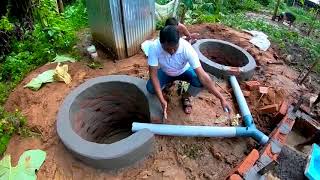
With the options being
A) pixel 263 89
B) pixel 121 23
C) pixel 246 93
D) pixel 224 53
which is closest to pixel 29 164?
pixel 121 23

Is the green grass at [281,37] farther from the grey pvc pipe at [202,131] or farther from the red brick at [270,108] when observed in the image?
the grey pvc pipe at [202,131]

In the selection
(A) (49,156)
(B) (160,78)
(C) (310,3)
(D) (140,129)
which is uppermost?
(B) (160,78)

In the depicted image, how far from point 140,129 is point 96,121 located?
1.25 m

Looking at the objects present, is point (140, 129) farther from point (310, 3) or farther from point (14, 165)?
point (310, 3)

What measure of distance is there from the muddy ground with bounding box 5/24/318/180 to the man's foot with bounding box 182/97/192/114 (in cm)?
7

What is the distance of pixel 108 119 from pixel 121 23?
1.66 metres

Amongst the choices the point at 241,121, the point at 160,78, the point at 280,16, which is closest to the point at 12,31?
the point at 160,78

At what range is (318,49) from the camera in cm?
668

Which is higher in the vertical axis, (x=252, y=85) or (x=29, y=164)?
(x=252, y=85)

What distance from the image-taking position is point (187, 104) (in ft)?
13.9

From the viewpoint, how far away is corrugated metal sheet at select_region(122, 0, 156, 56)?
484 cm

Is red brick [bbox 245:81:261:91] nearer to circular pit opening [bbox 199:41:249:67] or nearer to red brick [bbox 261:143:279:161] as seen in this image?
circular pit opening [bbox 199:41:249:67]

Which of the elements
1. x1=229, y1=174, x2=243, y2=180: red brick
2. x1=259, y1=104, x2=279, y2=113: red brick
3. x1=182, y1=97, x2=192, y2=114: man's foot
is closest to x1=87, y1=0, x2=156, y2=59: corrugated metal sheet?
x1=182, y1=97, x2=192, y2=114: man's foot

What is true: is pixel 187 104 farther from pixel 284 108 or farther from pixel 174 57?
pixel 284 108
